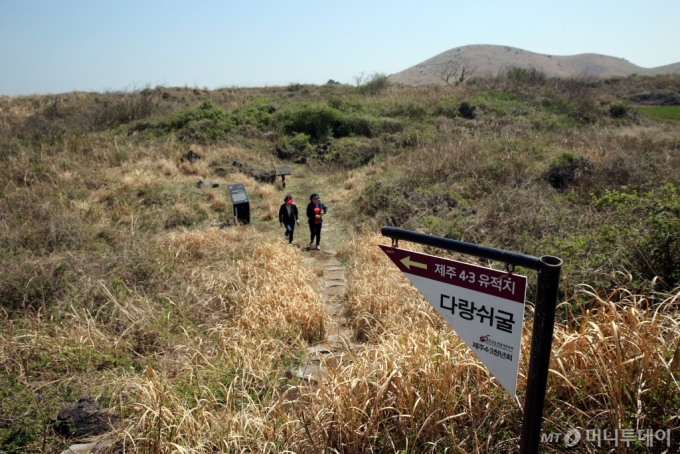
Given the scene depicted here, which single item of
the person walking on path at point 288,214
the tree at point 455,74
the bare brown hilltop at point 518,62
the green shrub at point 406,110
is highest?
the bare brown hilltop at point 518,62

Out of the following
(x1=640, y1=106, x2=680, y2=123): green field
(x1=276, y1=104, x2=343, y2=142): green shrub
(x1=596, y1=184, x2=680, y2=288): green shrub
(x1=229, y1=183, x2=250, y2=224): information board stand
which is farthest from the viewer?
(x1=640, y1=106, x2=680, y2=123): green field

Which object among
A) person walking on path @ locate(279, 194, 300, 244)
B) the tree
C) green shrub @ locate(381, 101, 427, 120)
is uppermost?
the tree

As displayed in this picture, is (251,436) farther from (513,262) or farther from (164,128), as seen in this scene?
(164,128)

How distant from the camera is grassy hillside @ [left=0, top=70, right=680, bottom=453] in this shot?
8.61ft

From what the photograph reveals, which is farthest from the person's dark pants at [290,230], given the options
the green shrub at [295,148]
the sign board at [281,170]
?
the green shrub at [295,148]

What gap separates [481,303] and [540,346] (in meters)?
0.25

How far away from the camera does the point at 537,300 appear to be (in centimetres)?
150

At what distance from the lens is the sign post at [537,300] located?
4.79ft

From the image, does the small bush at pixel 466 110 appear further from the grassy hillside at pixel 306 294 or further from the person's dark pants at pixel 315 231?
the person's dark pants at pixel 315 231

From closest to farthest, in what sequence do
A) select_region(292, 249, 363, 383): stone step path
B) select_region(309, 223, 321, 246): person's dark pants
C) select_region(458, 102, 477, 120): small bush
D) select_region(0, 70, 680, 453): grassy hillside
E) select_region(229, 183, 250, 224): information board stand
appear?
select_region(0, 70, 680, 453): grassy hillside < select_region(292, 249, 363, 383): stone step path < select_region(309, 223, 321, 246): person's dark pants < select_region(229, 183, 250, 224): information board stand < select_region(458, 102, 477, 120): small bush

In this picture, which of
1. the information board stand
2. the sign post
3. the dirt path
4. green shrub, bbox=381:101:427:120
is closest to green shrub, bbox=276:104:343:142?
green shrub, bbox=381:101:427:120

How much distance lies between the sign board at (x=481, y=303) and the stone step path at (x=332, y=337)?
5.47 feet

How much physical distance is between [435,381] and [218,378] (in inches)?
79.2
